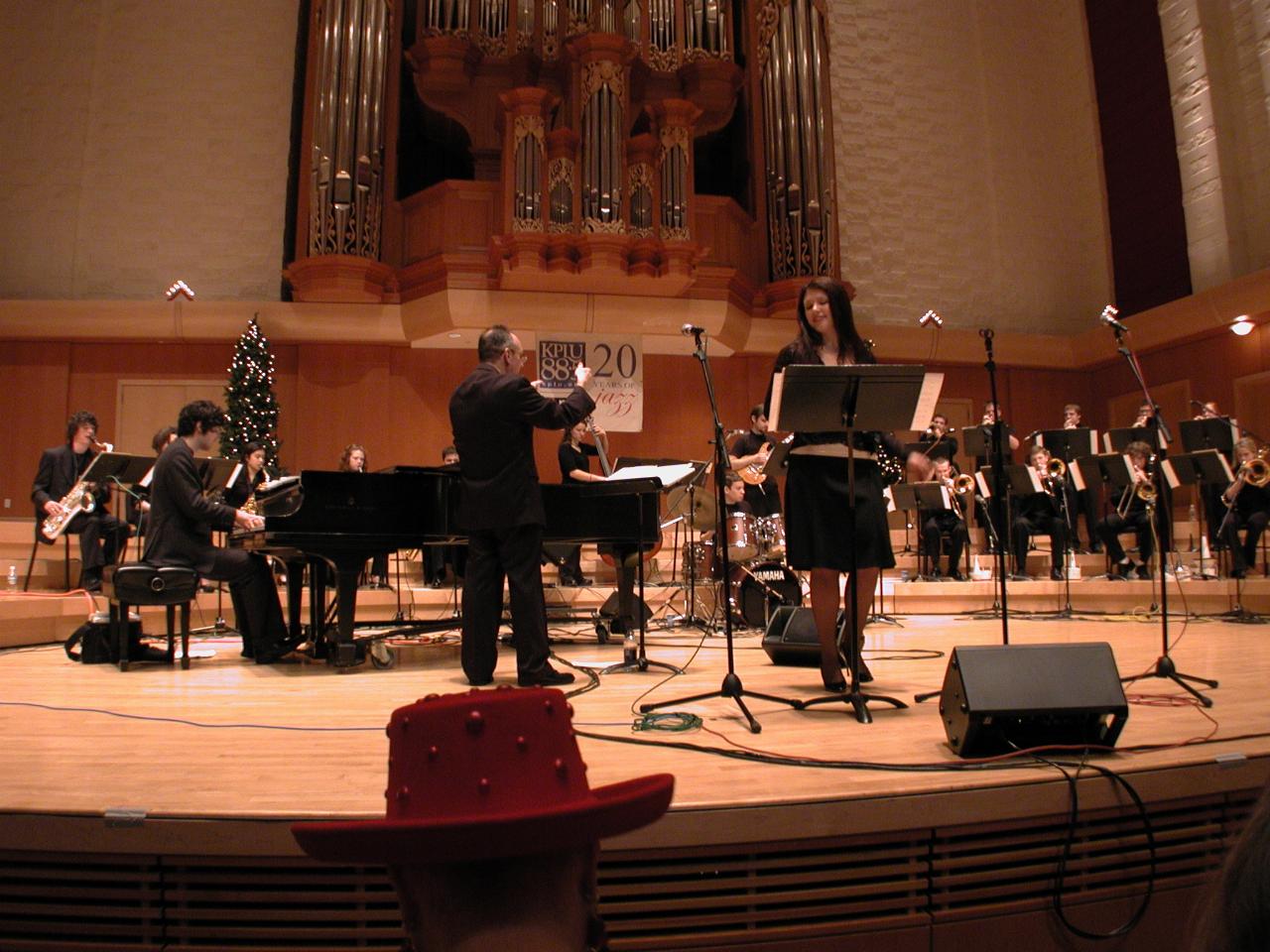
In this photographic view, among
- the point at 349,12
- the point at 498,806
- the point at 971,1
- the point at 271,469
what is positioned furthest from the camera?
the point at 971,1

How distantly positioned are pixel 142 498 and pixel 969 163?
11.2m

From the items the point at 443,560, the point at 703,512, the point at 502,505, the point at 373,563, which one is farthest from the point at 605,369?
the point at 502,505

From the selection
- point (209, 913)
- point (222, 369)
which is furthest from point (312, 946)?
point (222, 369)

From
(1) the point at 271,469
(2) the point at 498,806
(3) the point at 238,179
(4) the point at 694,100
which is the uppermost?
(4) the point at 694,100

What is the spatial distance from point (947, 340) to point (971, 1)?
16.3ft

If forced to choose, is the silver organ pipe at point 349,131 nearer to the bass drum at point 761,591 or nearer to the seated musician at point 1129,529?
the bass drum at point 761,591

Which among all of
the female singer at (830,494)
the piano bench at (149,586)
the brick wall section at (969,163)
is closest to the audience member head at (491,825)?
the female singer at (830,494)

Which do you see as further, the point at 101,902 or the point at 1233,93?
the point at 1233,93

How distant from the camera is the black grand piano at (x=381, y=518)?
4.86 metres

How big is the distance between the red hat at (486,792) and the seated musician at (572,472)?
645cm

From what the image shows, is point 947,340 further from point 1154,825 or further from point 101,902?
point 101,902

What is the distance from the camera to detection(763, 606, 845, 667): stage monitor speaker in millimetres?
4914

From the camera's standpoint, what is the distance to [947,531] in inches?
390

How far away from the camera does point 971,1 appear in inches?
524
